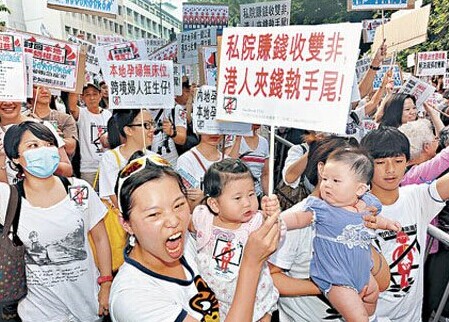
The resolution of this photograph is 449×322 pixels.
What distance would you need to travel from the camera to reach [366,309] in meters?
2.27

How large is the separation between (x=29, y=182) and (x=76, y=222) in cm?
33

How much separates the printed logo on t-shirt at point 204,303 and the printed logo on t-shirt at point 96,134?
3.49 meters

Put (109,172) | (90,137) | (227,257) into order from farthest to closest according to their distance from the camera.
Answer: (90,137) → (109,172) → (227,257)

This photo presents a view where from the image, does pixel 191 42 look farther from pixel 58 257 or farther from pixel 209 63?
pixel 58 257

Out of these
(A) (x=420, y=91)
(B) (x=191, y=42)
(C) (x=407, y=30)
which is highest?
(C) (x=407, y=30)

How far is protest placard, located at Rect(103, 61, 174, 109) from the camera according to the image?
398 centimetres

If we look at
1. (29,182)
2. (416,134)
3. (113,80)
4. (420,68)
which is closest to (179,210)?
(29,182)

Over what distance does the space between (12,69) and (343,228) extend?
2.71 m

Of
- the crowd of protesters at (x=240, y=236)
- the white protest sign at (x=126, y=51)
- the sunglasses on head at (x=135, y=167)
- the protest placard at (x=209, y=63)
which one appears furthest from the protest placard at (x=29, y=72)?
the sunglasses on head at (x=135, y=167)

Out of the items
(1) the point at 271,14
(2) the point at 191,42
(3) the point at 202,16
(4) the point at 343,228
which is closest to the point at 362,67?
(1) the point at 271,14

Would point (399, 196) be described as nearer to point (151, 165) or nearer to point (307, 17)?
point (151, 165)

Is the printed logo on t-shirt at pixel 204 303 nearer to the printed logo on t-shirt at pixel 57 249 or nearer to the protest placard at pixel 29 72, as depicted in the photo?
the printed logo on t-shirt at pixel 57 249

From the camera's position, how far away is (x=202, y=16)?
888cm

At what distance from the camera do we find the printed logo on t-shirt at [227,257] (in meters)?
2.25
